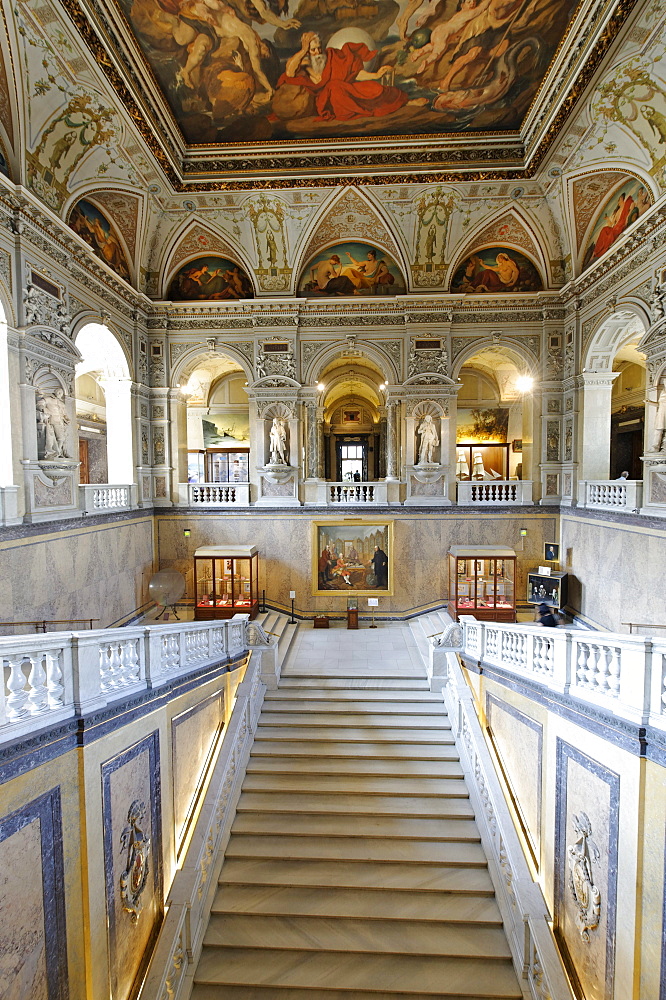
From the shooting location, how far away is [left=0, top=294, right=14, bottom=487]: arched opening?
332 inches

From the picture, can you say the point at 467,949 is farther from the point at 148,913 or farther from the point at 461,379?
the point at 461,379

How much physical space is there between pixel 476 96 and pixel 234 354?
29.6ft

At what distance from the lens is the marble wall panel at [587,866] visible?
5.59 meters

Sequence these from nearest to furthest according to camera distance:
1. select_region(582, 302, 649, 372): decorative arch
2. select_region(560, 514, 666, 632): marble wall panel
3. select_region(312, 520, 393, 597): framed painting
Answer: select_region(560, 514, 666, 632): marble wall panel → select_region(582, 302, 649, 372): decorative arch → select_region(312, 520, 393, 597): framed painting

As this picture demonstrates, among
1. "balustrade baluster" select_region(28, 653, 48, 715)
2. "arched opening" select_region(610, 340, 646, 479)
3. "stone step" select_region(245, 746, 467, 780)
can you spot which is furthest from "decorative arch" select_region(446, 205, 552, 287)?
"balustrade baluster" select_region(28, 653, 48, 715)

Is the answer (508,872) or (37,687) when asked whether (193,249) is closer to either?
(37,687)

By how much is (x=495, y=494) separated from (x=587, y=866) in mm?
10269

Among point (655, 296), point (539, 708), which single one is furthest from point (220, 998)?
point (655, 296)

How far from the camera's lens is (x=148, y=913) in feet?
21.3

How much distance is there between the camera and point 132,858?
6074 millimetres

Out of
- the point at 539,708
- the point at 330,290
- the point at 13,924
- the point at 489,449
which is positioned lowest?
the point at 13,924

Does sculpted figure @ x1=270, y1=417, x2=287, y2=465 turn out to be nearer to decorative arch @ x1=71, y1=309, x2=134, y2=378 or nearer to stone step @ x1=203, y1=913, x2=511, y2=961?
decorative arch @ x1=71, y1=309, x2=134, y2=378

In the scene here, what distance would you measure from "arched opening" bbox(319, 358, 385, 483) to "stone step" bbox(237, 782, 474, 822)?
661 inches

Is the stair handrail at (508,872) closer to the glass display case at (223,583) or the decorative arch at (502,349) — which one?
the glass display case at (223,583)
